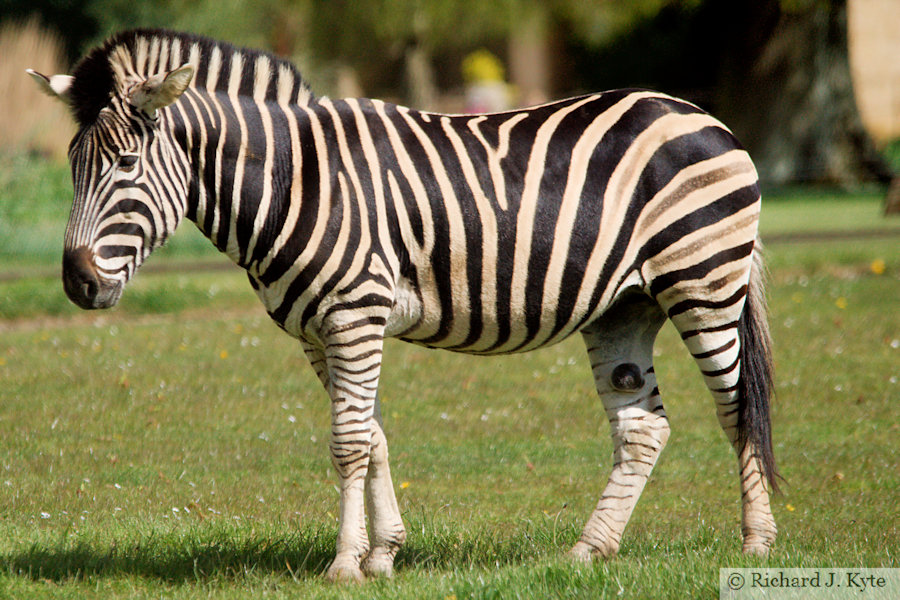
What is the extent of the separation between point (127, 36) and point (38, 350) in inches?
247

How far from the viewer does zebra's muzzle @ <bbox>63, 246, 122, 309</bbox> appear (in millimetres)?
4121

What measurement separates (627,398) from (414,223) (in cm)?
147

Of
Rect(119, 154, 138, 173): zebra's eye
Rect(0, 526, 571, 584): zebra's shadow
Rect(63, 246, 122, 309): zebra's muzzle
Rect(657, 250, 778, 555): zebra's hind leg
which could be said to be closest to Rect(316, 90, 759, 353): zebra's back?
Rect(657, 250, 778, 555): zebra's hind leg

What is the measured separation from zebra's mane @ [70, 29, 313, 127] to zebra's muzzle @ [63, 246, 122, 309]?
0.58 m

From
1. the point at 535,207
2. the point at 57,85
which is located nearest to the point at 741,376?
the point at 535,207

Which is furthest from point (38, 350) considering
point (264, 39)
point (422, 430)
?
point (264, 39)

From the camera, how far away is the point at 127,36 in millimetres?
4336

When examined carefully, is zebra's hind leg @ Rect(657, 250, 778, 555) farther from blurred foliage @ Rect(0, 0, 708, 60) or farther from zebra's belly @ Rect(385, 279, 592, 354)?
blurred foliage @ Rect(0, 0, 708, 60)

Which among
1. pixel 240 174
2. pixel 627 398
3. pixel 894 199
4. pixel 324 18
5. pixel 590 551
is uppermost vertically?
pixel 324 18

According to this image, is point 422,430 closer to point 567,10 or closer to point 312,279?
point 312,279

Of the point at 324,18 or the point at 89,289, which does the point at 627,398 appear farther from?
the point at 324,18

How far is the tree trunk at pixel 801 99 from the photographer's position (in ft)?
80.5

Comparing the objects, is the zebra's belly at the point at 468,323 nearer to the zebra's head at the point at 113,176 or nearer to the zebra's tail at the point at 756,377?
the zebra's tail at the point at 756,377

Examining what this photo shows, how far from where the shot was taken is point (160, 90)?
4.07 metres
